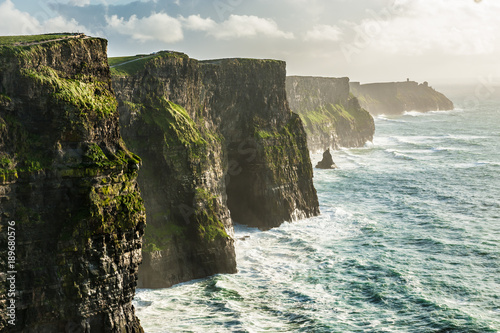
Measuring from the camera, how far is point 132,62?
42031mm

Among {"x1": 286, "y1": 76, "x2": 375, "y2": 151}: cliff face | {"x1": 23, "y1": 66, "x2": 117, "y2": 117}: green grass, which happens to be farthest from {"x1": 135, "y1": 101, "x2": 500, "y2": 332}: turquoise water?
{"x1": 286, "y1": 76, "x2": 375, "y2": 151}: cliff face

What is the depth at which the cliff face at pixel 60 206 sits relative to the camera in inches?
910

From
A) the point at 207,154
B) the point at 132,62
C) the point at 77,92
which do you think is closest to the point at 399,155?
the point at 207,154

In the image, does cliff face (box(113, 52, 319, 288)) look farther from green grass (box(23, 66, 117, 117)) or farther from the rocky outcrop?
the rocky outcrop

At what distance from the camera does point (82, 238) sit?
77.9 feet

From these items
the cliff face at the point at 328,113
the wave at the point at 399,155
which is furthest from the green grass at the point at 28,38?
the cliff face at the point at 328,113

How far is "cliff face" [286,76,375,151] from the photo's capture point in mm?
120750

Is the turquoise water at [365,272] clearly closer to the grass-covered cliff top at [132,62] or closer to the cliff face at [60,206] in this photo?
the cliff face at [60,206]

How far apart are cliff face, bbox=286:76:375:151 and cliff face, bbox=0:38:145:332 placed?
92778 millimetres

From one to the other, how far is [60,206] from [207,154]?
20.0 meters

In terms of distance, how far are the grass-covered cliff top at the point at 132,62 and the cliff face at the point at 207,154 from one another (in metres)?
0.18

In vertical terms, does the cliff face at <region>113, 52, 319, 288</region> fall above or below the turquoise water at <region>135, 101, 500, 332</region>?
above

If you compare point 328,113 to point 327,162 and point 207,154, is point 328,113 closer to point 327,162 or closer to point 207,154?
point 327,162

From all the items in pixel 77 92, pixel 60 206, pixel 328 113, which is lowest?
pixel 60 206
